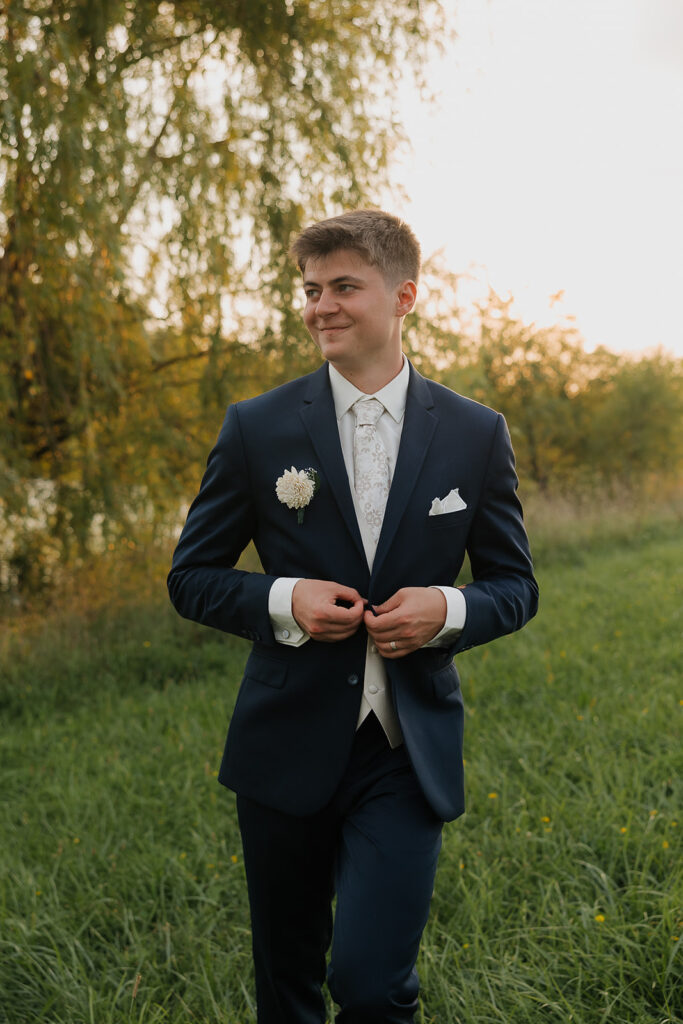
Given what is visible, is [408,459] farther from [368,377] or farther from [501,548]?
[501,548]

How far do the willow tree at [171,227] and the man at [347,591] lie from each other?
13.9 feet

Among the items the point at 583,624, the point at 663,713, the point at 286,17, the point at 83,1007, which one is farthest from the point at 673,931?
the point at 286,17

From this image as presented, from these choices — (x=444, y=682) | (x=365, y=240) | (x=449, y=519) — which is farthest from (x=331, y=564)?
(x=365, y=240)

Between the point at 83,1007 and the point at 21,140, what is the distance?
5046mm

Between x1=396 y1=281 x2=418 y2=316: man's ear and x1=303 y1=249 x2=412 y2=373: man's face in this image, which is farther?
x1=396 y1=281 x2=418 y2=316: man's ear

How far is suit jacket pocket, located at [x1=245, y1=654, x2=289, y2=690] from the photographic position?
6.68ft

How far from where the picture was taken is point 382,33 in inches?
272

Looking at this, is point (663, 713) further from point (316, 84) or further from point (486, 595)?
point (316, 84)

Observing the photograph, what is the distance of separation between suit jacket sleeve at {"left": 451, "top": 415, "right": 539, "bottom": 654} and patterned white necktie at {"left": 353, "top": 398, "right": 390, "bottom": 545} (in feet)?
0.84

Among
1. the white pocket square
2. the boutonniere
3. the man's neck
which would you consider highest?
the man's neck

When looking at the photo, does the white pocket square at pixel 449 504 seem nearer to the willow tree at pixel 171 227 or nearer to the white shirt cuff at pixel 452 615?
the white shirt cuff at pixel 452 615

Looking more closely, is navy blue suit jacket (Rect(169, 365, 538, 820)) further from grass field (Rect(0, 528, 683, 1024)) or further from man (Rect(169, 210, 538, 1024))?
grass field (Rect(0, 528, 683, 1024))

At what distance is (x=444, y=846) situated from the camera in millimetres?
3424

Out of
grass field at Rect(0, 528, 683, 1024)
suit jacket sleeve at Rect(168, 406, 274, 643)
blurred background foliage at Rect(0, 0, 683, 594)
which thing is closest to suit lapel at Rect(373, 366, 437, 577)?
suit jacket sleeve at Rect(168, 406, 274, 643)
